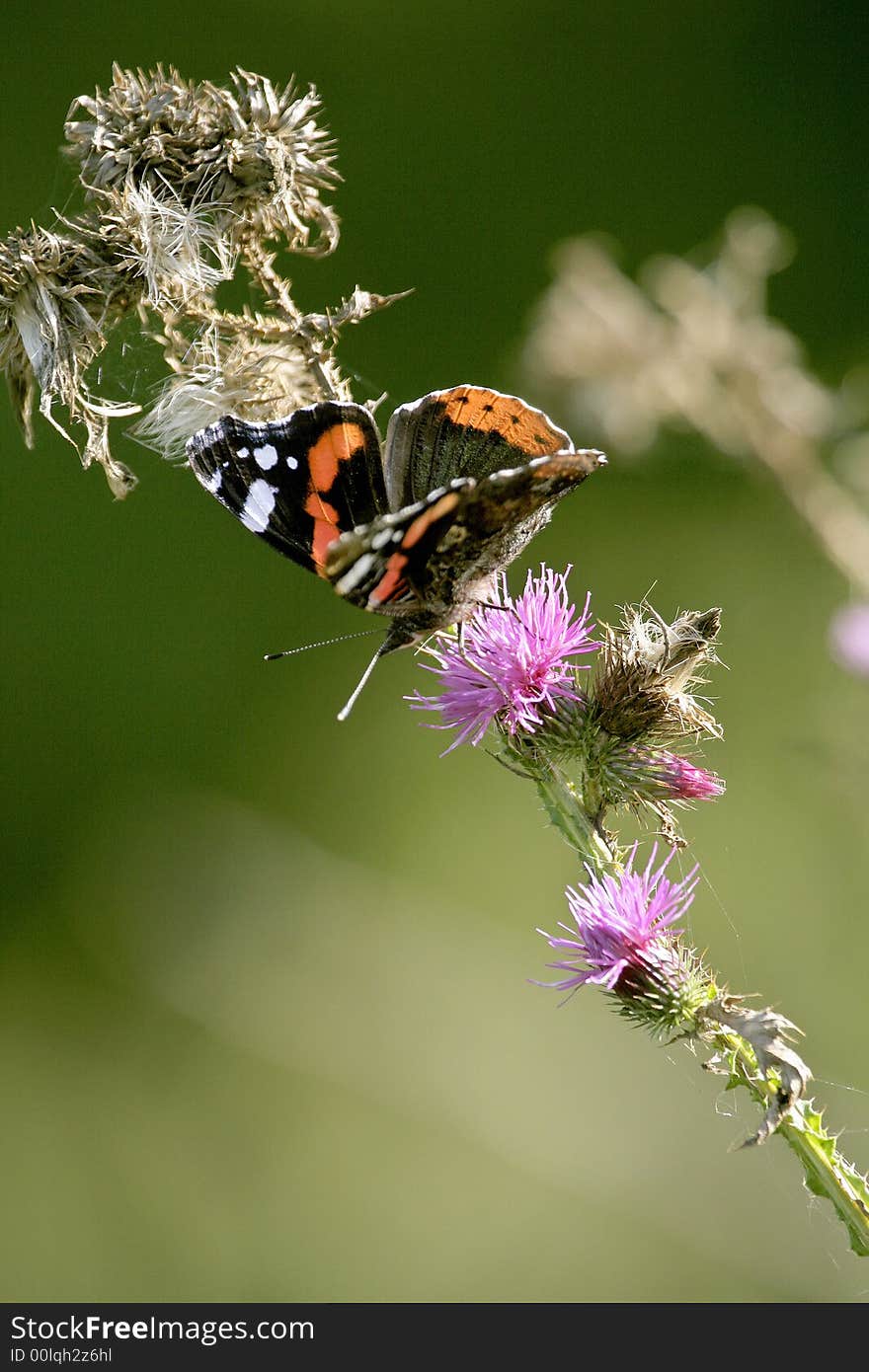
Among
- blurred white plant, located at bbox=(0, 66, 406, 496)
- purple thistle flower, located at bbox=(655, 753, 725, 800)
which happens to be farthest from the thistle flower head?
blurred white plant, located at bbox=(0, 66, 406, 496)

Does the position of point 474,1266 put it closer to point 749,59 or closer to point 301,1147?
point 301,1147

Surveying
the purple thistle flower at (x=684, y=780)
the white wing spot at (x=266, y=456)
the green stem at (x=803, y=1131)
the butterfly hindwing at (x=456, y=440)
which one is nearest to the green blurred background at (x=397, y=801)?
the purple thistle flower at (x=684, y=780)

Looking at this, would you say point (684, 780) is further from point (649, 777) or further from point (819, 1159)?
→ point (819, 1159)

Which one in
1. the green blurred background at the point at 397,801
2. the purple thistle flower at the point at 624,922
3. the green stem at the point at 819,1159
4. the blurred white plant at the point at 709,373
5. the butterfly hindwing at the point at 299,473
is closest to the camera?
the green stem at the point at 819,1159

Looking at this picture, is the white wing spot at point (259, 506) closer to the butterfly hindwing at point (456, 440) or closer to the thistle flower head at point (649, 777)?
the butterfly hindwing at point (456, 440)

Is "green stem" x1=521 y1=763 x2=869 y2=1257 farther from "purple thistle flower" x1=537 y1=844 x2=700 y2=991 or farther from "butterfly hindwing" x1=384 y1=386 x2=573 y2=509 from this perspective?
"butterfly hindwing" x1=384 y1=386 x2=573 y2=509

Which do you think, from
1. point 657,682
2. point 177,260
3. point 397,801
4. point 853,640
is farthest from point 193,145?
point 397,801
